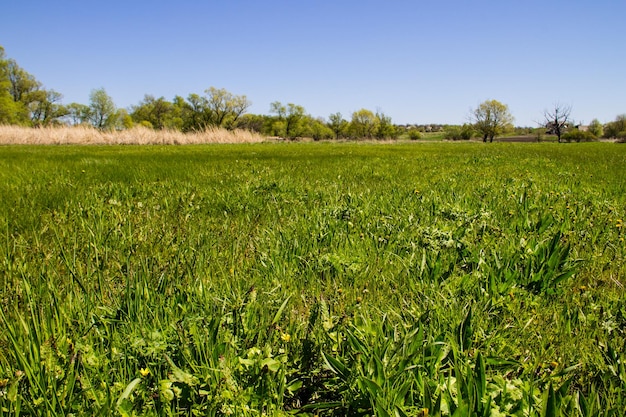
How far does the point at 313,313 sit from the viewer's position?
72.1 inches

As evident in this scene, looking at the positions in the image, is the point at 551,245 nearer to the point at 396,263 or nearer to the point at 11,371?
the point at 396,263

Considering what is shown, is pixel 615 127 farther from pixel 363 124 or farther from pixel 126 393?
pixel 126 393

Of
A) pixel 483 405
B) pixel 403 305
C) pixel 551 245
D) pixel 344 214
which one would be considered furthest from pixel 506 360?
pixel 344 214

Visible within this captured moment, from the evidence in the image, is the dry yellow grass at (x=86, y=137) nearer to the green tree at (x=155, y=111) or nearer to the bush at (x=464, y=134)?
the green tree at (x=155, y=111)

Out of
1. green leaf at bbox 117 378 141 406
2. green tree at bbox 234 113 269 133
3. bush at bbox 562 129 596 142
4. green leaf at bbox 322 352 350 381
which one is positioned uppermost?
green tree at bbox 234 113 269 133

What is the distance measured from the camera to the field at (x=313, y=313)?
127 cm

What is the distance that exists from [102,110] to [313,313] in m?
89.4

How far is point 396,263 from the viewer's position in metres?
2.50

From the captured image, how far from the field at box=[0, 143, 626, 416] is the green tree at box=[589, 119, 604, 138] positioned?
110029mm

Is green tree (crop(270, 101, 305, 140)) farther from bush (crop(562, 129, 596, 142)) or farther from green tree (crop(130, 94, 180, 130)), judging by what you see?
bush (crop(562, 129, 596, 142))

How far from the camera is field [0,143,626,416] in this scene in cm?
127

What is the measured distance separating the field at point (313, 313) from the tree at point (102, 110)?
85.9m

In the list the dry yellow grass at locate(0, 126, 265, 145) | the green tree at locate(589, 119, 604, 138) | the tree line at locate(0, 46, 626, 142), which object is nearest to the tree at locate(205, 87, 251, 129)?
the tree line at locate(0, 46, 626, 142)

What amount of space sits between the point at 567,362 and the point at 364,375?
3.00 ft
